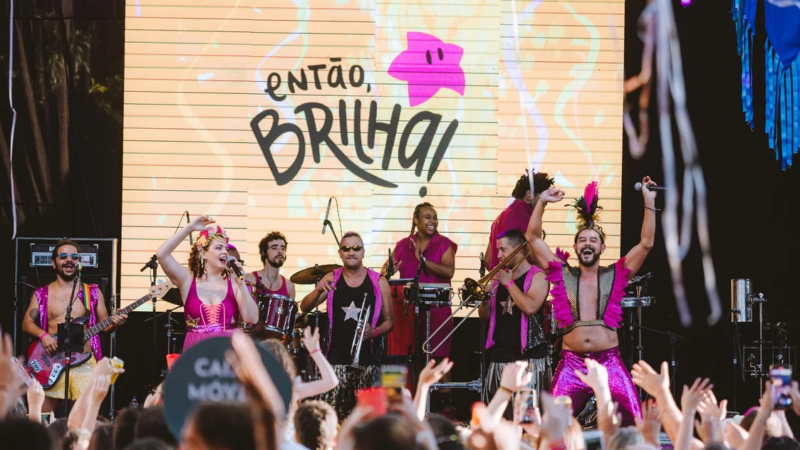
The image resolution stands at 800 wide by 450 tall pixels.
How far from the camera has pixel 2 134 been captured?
384 inches

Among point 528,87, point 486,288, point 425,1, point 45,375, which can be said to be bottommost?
point 45,375

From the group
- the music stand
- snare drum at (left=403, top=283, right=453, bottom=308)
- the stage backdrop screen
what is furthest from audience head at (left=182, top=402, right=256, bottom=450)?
the stage backdrop screen

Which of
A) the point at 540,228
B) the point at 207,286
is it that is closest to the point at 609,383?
the point at 540,228

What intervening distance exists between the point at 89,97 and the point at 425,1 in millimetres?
3395

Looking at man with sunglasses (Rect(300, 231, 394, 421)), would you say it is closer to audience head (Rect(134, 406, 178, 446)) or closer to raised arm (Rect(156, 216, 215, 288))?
raised arm (Rect(156, 216, 215, 288))

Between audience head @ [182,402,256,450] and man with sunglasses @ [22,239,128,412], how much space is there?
20.4ft

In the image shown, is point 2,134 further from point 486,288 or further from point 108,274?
point 486,288

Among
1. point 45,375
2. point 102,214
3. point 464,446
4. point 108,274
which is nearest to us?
point 464,446

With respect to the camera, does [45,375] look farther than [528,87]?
No

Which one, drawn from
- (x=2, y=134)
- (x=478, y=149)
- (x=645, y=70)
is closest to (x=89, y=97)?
(x=2, y=134)

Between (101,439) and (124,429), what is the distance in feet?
0.40

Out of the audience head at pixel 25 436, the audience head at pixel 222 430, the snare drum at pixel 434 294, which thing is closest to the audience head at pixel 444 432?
the audience head at pixel 222 430

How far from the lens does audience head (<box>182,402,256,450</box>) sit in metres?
2.36

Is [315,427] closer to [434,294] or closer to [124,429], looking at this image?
[124,429]
